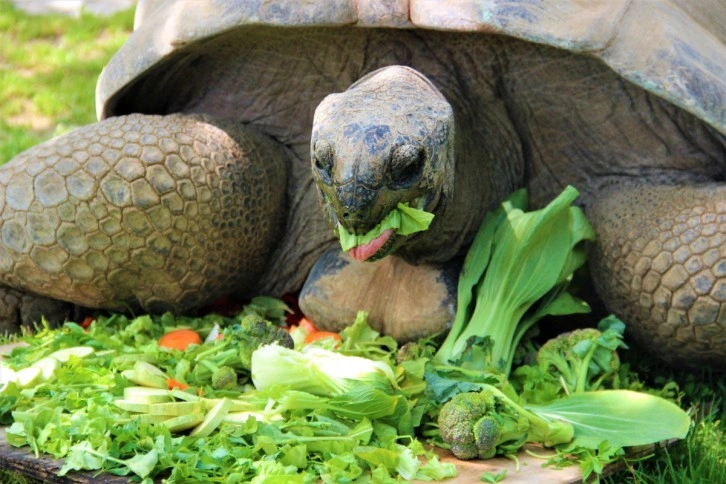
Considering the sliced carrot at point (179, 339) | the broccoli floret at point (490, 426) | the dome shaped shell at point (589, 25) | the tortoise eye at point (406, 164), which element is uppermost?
the dome shaped shell at point (589, 25)

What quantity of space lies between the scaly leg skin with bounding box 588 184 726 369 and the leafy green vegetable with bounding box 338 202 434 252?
2.81 ft

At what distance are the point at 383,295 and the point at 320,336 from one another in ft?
0.75

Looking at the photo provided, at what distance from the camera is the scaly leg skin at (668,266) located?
3.14 m

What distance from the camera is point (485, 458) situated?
2.68m

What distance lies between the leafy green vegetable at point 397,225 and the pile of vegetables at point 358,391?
327 millimetres

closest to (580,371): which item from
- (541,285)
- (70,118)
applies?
(541,285)

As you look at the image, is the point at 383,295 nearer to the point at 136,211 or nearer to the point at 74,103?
the point at 136,211

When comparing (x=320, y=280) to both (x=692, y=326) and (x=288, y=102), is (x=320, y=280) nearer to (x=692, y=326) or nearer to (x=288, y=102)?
(x=288, y=102)

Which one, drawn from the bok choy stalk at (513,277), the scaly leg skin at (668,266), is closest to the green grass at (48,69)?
the bok choy stalk at (513,277)

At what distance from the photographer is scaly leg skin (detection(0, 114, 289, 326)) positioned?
3.36 metres

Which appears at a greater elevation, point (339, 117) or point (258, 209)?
point (339, 117)

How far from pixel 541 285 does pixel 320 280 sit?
2.28 feet

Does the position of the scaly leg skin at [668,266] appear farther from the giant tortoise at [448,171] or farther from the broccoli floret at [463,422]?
the broccoli floret at [463,422]

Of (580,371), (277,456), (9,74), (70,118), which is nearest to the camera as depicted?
(277,456)
